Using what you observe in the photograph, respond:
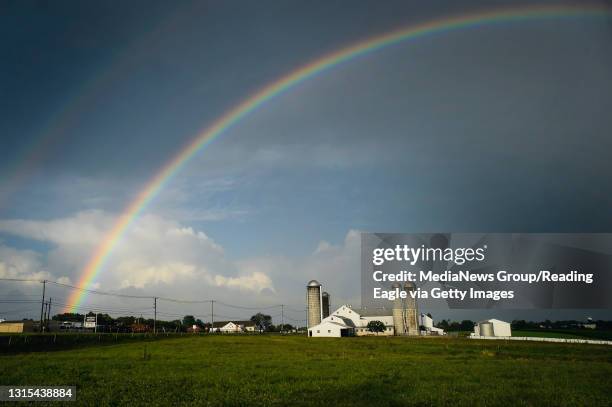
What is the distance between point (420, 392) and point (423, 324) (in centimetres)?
15523

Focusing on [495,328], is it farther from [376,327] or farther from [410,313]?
[376,327]

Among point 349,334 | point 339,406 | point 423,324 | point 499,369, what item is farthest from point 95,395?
point 423,324

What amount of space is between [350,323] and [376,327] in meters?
11.8

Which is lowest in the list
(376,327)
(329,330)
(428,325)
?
(428,325)

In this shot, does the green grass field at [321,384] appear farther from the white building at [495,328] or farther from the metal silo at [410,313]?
the metal silo at [410,313]

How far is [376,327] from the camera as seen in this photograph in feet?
494

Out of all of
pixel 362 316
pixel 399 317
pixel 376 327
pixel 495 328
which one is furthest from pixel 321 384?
pixel 362 316

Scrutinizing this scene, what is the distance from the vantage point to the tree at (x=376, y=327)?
14975 centimetres

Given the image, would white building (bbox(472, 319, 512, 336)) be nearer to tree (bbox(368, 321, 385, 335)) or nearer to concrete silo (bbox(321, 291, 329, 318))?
tree (bbox(368, 321, 385, 335))

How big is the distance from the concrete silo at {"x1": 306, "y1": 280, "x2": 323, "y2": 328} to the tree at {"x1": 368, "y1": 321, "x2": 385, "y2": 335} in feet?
55.2

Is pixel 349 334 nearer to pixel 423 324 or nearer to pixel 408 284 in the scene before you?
pixel 408 284

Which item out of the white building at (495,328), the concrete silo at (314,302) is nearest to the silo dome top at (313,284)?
the concrete silo at (314,302)

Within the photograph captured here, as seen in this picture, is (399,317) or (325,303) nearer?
(399,317)

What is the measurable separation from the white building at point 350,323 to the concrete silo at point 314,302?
5.47 meters
